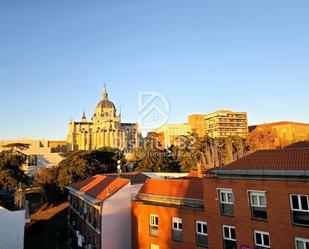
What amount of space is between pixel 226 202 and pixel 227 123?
463 feet

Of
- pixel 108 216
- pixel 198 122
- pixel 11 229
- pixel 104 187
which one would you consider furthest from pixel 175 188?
pixel 198 122

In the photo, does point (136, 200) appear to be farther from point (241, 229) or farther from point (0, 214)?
point (0, 214)

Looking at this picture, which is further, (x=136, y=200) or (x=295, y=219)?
(x=136, y=200)

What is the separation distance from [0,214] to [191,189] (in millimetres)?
20144

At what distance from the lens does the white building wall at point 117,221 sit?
81.6ft

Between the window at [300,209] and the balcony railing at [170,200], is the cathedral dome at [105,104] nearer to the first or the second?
the balcony railing at [170,200]

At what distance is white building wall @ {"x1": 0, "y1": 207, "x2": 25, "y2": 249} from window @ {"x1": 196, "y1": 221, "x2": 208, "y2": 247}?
19526 mm

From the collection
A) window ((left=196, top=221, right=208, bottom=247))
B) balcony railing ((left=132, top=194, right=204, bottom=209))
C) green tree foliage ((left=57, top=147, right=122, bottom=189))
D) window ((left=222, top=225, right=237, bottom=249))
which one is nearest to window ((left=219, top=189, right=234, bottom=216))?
window ((left=222, top=225, right=237, bottom=249))

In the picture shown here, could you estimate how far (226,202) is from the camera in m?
19.7

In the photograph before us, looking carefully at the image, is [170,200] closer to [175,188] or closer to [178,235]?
[175,188]

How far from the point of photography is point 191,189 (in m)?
23.8

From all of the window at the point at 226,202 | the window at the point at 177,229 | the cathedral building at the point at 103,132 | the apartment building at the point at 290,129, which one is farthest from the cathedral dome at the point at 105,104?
the window at the point at 226,202

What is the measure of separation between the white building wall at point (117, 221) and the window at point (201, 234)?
7558 mm

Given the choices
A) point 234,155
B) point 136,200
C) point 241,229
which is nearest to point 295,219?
point 241,229
